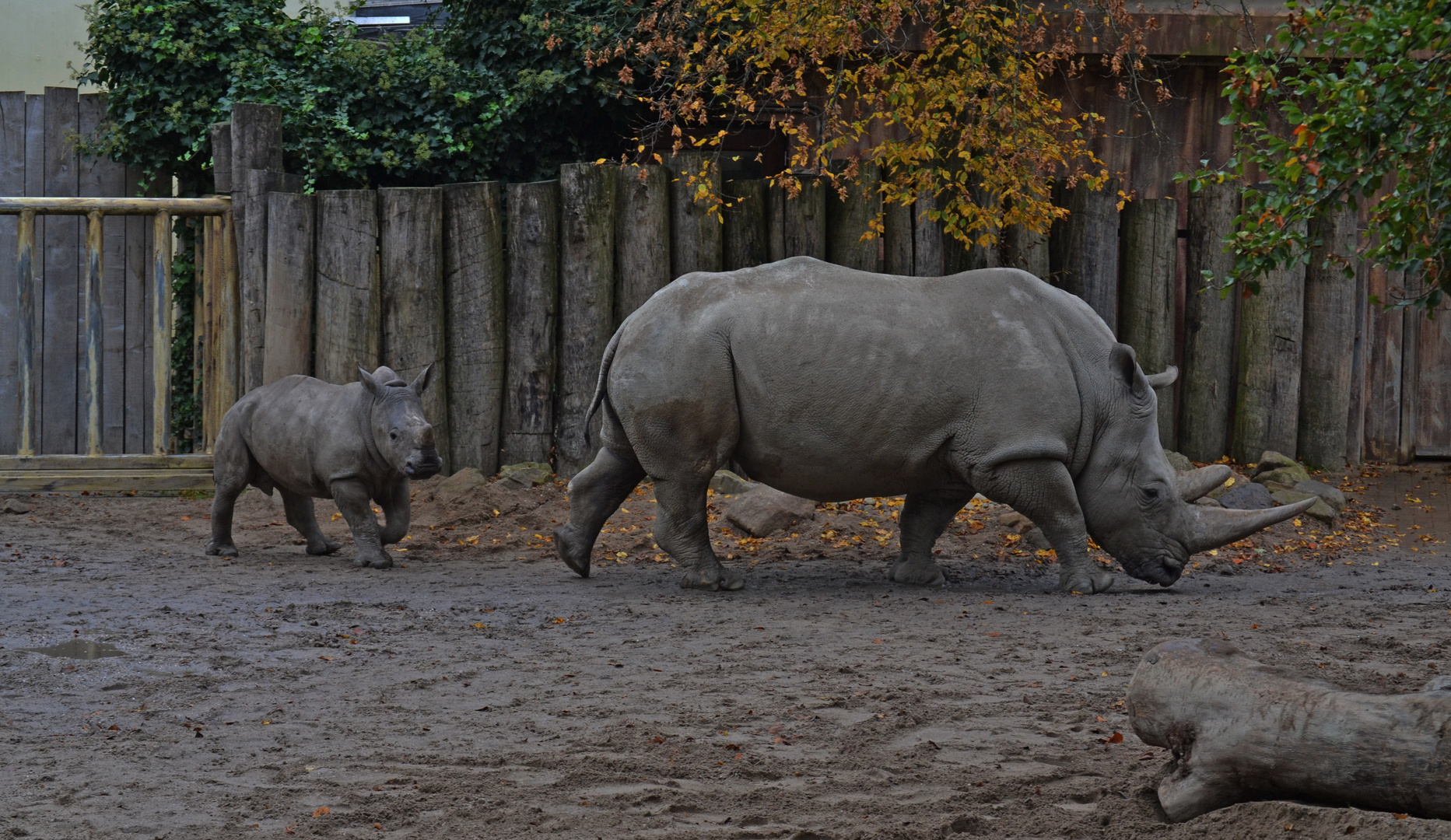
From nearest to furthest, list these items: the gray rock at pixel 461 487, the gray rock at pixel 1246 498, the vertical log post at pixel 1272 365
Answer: the gray rock at pixel 1246 498
the gray rock at pixel 461 487
the vertical log post at pixel 1272 365

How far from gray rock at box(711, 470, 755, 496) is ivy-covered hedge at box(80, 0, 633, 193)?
11.2 ft

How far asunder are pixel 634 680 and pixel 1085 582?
8.81 ft

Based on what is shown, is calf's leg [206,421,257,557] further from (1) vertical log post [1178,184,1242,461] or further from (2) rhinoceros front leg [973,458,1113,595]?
(1) vertical log post [1178,184,1242,461]

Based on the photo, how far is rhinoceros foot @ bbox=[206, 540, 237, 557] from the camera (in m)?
7.98

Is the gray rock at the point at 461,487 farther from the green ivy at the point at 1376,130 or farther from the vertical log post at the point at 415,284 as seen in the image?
the green ivy at the point at 1376,130

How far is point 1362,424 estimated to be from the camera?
34.6 ft

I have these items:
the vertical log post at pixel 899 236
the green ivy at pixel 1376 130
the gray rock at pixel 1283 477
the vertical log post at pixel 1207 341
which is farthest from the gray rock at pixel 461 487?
the green ivy at pixel 1376 130

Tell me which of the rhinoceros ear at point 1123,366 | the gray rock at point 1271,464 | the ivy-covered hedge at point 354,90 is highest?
the ivy-covered hedge at point 354,90

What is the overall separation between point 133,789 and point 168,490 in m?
6.49

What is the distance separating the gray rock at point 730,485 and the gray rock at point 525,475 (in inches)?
42.0

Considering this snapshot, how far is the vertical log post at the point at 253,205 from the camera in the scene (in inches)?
375

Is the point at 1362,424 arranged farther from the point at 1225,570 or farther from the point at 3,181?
the point at 3,181

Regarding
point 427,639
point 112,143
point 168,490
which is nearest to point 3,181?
point 112,143

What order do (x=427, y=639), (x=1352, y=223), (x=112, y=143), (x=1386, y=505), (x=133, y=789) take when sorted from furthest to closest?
(x=112, y=143), (x=1352, y=223), (x=1386, y=505), (x=427, y=639), (x=133, y=789)
